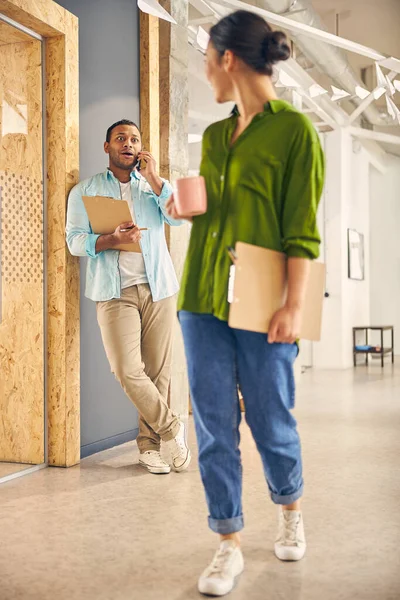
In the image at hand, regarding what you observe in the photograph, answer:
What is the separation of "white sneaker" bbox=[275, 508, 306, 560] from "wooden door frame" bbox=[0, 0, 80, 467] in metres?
1.56

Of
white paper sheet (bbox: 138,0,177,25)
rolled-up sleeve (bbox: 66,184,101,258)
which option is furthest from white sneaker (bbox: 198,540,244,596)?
white paper sheet (bbox: 138,0,177,25)

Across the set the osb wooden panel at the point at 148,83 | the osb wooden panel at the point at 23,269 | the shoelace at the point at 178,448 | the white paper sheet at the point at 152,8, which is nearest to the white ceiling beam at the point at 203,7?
the osb wooden panel at the point at 148,83

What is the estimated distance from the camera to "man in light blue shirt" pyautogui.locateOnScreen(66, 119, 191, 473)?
10.6 ft

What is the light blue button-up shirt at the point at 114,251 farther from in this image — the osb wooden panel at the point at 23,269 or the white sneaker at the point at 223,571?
the white sneaker at the point at 223,571

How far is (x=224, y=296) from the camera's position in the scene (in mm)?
1792

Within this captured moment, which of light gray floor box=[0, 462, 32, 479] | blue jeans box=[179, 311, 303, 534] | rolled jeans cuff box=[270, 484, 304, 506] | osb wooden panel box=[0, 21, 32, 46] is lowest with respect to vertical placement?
light gray floor box=[0, 462, 32, 479]

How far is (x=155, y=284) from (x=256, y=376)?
1522 millimetres

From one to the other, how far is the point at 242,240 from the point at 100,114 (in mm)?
2264

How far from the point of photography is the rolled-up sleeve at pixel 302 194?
5.85ft

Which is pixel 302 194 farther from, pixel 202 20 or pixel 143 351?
pixel 202 20

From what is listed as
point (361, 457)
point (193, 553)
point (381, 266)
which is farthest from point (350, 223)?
point (193, 553)

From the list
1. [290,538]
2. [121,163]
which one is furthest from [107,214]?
[290,538]

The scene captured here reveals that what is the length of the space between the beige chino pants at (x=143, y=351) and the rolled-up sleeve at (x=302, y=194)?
1567 mm

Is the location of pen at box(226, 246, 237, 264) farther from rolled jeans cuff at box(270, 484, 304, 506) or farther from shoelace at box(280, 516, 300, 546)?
shoelace at box(280, 516, 300, 546)
